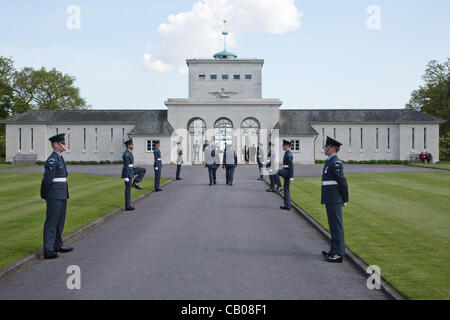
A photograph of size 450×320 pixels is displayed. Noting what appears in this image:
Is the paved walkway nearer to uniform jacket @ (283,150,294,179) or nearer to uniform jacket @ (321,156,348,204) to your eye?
uniform jacket @ (321,156,348,204)

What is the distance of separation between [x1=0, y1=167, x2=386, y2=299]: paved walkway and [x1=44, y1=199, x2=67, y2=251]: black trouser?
1.08ft

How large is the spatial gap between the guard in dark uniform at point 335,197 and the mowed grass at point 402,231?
0.51m

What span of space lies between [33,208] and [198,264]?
8.31 metres

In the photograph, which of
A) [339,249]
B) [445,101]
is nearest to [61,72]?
[445,101]

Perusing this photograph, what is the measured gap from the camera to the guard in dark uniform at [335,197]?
270 inches

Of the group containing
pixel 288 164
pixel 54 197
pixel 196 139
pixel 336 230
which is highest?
pixel 196 139

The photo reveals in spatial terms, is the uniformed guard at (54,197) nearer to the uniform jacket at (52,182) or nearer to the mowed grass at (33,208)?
the uniform jacket at (52,182)

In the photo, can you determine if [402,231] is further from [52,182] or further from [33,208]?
[33,208]

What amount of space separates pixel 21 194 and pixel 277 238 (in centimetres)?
1205

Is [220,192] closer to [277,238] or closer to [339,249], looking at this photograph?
[277,238]

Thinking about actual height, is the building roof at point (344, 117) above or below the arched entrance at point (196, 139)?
above

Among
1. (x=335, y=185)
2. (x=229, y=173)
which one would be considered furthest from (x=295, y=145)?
(x=335, y=185)

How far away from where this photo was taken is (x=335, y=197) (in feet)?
23.0

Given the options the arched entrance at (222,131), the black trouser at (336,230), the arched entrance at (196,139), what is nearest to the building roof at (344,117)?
the arched entrance at (222,131)
